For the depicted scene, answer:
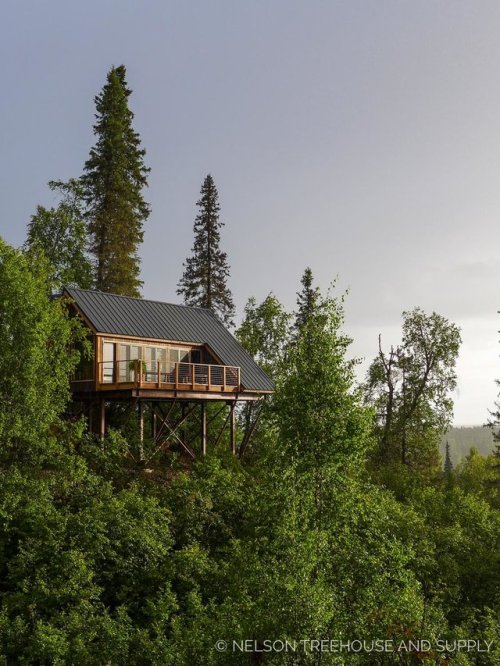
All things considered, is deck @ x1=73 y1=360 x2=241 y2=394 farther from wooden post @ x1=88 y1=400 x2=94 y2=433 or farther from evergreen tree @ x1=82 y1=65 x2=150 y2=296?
evergreen tree @ x1=82 y1=65 x2=150 y2=296

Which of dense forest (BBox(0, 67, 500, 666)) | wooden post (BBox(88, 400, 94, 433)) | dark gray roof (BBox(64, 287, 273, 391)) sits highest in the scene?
dark gray roof (BBox(64, 287, 273, 391))

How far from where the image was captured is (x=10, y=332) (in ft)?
70.6

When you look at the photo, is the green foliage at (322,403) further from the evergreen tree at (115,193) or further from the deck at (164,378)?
the evergreen tree at (115,193)

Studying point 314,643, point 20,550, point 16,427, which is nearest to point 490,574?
point 314,643

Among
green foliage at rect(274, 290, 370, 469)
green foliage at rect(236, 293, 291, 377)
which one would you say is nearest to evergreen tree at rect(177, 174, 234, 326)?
green foliage at rect(236, 293, 291, 377)

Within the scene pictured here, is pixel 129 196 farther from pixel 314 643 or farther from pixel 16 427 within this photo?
pixel 314 643

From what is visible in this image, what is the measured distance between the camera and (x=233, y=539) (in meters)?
20.9

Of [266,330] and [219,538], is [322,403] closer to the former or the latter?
[219,538]

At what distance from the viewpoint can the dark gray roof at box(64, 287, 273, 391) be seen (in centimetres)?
2952

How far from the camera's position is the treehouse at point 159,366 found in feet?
92.3

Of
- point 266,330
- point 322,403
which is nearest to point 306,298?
point 266,330

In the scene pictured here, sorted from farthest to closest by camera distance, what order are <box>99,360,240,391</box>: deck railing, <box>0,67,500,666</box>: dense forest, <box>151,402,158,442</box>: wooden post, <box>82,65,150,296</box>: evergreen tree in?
1. <box>82,65,150,296</box>: evergreen tree
2. <box>151,402,158,442</box>: wooden post
3. <box>99,360,240,391</box>: deck railing
4. <box>0,67,500,666</box>: dense forest

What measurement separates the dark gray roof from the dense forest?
140 inches

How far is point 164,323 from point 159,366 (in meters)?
5.58
